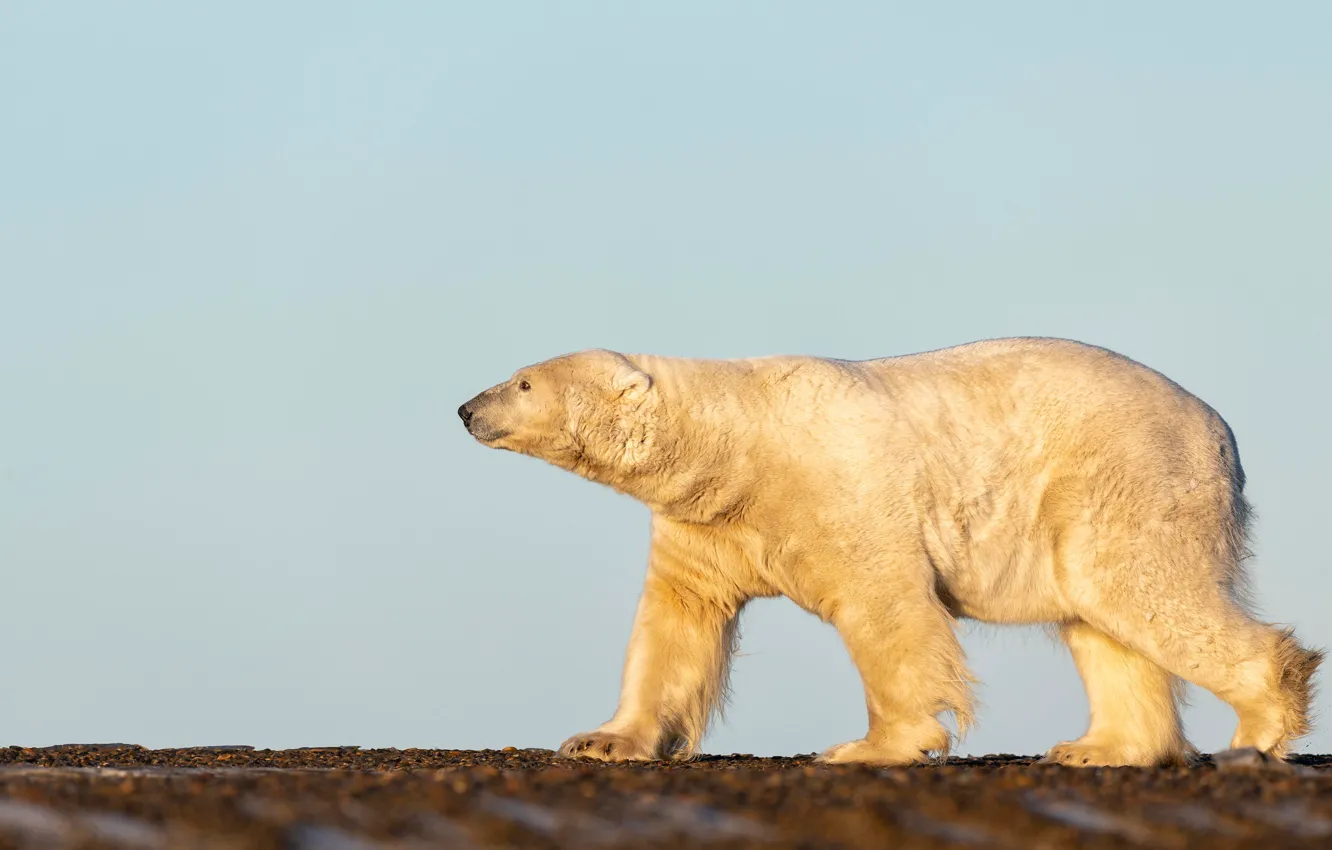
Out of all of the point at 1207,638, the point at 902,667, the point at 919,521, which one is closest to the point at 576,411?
the point at 919,521

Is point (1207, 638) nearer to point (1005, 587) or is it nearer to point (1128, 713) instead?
point (1128, 713)

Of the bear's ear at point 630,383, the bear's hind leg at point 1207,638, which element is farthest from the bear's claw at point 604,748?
the bear's hind leg at point 1207,638

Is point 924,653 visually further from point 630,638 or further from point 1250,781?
point 1250,781

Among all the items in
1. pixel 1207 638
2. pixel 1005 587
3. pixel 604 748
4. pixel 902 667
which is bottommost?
pixel 604 748

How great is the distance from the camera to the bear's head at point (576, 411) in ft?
34.5

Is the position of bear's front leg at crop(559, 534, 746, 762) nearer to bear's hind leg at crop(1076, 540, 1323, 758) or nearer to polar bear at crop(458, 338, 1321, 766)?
polar bear at crop(458, 338, 1321, 766)

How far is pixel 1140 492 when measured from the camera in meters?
10.4

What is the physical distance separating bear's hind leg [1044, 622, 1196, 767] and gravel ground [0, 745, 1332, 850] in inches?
160

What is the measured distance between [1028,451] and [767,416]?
1.72 m

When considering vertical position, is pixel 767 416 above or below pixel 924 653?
above

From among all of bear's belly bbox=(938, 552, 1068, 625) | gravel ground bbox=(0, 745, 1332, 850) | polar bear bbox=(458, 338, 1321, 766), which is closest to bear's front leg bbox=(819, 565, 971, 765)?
polar bear bbox=(458, 338, 1321, 766)

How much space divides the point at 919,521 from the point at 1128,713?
2195 millimetres

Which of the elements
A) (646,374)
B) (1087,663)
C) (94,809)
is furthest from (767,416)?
(94,809)

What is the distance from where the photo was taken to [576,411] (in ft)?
34.5
